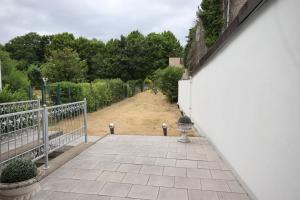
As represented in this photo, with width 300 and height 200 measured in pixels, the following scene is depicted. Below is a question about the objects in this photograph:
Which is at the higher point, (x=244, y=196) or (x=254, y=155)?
(x=254, y=155)

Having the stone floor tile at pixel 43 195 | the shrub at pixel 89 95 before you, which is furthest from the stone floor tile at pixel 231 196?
the shrub at pixel 89 95

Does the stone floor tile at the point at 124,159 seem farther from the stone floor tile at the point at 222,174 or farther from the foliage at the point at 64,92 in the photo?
the foliage at the point at 64,92

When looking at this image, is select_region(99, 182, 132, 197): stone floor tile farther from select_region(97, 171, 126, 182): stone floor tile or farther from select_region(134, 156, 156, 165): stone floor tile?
select_region(134, 156, 156, 165): stone floor tile

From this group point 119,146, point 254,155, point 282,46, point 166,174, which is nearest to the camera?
point 282,46

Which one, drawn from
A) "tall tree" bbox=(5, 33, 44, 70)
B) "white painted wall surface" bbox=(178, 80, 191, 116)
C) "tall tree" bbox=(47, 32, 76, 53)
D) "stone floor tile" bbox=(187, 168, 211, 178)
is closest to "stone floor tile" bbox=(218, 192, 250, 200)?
"stone floor tile" bbox=(187, 168, 211, 178)

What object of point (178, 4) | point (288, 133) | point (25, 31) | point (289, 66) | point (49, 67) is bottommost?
point (288, 133)

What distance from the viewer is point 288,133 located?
5.89 ft

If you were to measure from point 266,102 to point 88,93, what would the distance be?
1091 cm

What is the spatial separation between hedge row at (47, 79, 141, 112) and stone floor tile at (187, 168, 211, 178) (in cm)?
836

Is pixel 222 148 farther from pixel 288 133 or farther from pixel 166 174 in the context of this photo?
pixel 288 133

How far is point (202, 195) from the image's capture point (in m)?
2.73

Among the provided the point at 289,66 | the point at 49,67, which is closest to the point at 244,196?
the point at 289,66

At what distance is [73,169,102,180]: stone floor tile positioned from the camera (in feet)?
10.6

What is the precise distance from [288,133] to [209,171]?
1955 millimetres
